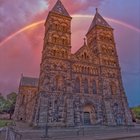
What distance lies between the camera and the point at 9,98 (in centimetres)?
6012

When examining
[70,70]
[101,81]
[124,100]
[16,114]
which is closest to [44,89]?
[70,70]

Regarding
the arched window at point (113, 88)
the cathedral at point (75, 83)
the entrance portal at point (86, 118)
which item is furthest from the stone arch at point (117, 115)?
the entrance portal at point (86, 118)

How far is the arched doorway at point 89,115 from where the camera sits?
88.0ft

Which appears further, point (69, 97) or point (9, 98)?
point (9, 98)

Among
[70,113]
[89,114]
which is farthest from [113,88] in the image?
[70,113]

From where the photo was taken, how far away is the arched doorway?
26.8 m

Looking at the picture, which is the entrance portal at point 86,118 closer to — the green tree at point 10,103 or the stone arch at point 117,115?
the stone arch at point 117,115

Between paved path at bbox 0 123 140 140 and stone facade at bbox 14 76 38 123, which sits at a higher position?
stone facade at bbox 14 76 38 123

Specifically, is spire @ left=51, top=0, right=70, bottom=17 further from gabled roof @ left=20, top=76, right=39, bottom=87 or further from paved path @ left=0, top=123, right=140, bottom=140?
gabled roof @ left=20, top=76, right=39, bottom=87

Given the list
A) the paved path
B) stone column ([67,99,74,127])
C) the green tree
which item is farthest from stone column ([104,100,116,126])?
the green tree

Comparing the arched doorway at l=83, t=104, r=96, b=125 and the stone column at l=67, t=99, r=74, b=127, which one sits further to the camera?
the arched doorway at l=83, t=104, r=96, b=125

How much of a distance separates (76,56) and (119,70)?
11.1 m

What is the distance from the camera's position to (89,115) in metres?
27.5

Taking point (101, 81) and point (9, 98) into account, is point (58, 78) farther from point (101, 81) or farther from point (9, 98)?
point (9, 98)
